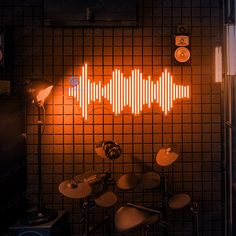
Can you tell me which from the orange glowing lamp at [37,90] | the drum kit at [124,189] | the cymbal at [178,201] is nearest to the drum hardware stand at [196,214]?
the drum kit at [124,189]

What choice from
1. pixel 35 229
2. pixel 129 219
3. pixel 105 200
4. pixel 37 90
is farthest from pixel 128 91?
pixel 35 229

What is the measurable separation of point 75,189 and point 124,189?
53cm

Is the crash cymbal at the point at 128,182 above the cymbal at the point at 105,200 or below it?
Result: above

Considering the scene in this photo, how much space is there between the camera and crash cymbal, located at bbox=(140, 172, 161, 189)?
10.3 ft

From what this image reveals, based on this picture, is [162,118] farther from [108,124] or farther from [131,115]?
[108,124]

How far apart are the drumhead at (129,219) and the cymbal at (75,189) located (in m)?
0.40

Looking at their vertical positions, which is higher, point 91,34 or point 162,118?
point 91,34

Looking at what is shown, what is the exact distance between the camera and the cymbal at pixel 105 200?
2961 mm

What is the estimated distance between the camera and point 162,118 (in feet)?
12.1

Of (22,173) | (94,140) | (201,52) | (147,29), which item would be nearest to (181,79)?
(201,52)

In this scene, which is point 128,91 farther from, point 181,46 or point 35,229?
point 35,229

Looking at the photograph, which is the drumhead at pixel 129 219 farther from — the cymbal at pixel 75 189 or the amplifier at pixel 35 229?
the amplifier at pixel 35 229

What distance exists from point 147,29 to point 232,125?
5.23ft

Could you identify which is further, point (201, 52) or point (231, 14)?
point (201, 52)
